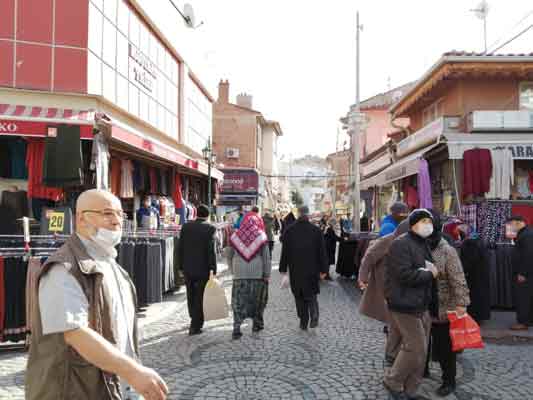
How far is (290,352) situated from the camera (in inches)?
241

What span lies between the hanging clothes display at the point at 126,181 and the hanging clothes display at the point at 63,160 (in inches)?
125

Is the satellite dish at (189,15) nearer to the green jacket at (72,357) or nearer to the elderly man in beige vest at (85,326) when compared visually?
the elderly man in beige vest at (85,326)

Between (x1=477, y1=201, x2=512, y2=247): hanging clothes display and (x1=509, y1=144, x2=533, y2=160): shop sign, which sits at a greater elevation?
(x1=509, y1=144, x2=533, y2=160): shop sign

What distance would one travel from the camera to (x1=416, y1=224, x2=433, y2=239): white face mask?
440cm

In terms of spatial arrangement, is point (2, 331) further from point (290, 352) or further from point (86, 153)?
point (86, 153)

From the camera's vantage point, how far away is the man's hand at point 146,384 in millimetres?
1977

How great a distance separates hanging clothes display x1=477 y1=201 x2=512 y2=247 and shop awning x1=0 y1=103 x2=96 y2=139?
7.51 meters

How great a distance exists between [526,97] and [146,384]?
15352 millimetres

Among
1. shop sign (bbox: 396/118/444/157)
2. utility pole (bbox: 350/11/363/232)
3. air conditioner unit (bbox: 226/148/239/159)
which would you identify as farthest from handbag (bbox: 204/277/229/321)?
air conditioner unit (bbox: 226/148/239/159)

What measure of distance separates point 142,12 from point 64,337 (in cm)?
1326

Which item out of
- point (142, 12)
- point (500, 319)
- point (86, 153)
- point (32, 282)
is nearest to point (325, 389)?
point (32, 282)

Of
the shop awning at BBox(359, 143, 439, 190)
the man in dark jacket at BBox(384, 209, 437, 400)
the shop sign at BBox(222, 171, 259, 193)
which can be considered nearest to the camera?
the man in dark jacket at BBox(384, 209, 437, 400)

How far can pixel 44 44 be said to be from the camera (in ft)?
33.4

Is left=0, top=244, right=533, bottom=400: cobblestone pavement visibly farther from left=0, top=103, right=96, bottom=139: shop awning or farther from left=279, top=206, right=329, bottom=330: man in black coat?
left=0, top=103, right=96, bottom=139: shop awning
